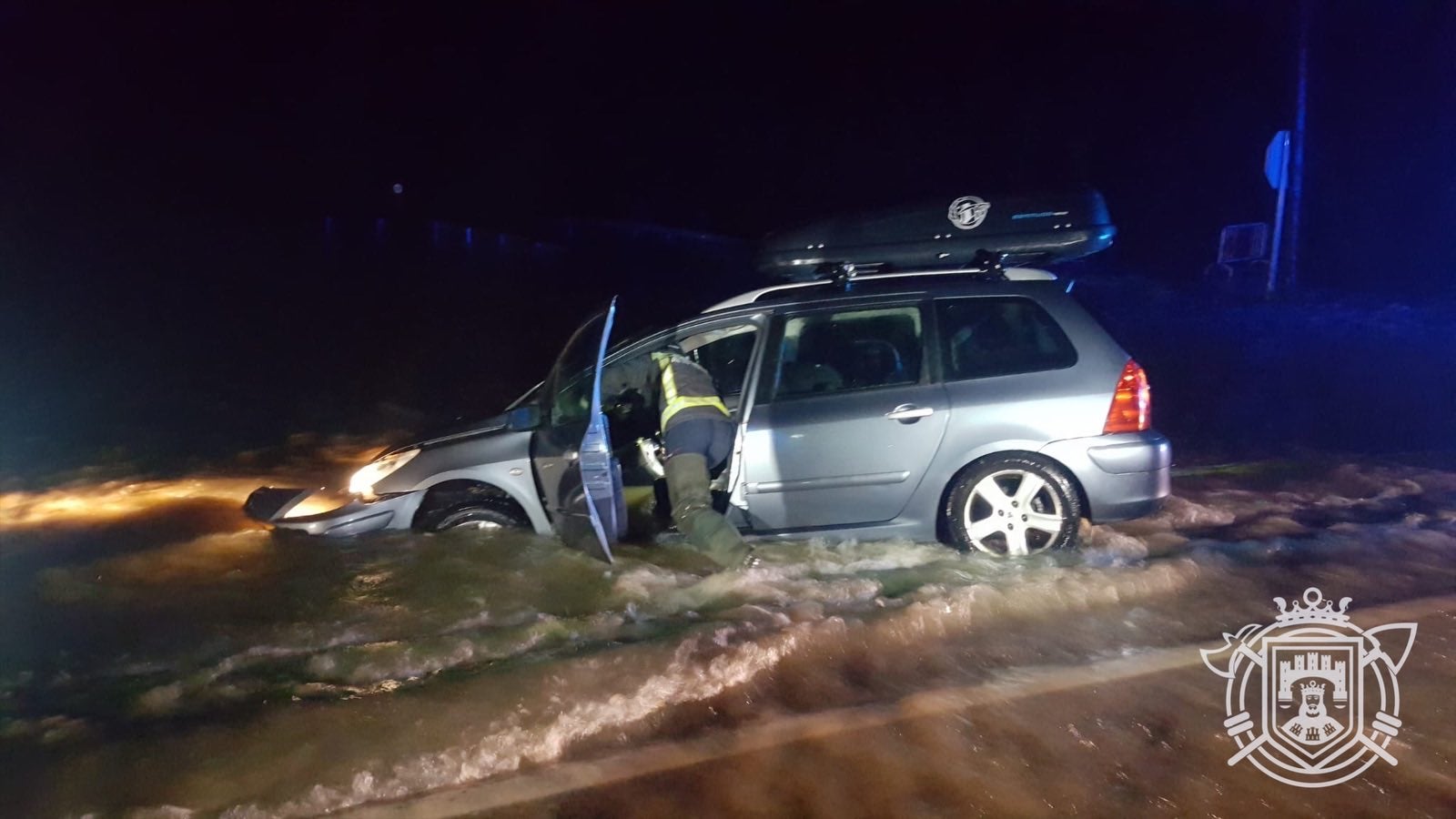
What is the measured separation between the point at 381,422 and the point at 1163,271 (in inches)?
670

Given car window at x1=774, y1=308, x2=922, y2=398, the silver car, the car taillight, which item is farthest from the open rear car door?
the car taillight

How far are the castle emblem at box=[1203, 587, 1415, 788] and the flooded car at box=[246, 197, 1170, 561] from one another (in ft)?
3.11

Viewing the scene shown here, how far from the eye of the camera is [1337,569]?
16.8 ft

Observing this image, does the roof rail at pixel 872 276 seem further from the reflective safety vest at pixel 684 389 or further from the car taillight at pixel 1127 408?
the car taillight at pixel 1127 408

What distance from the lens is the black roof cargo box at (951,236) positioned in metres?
5.23

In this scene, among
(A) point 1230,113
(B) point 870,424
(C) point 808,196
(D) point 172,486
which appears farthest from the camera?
(C) point 808,196

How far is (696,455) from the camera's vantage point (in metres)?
4.90

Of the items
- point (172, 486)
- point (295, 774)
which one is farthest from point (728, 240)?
point (295, 774)

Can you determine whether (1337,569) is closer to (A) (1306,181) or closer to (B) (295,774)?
(B) (295,774)

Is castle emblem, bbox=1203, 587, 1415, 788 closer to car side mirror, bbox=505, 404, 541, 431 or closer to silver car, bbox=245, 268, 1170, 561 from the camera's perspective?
silver car, bbox=245, 268, 1170, 561

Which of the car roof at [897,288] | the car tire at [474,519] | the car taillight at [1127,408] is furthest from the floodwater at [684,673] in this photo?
the car roof at [897,288]

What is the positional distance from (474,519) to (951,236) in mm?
2838

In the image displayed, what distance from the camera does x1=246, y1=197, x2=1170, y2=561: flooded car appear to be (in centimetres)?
505

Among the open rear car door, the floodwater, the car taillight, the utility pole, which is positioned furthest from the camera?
the utility pole
